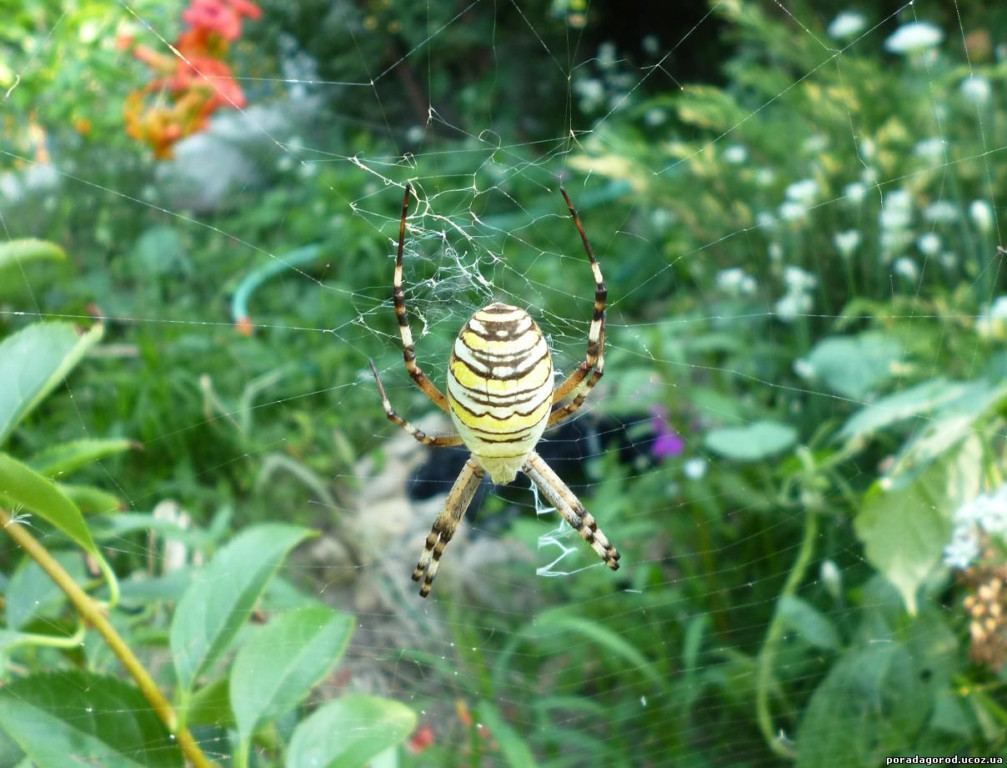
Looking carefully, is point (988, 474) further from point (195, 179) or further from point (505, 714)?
point (195, 179)

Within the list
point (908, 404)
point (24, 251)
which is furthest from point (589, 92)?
point (24, 251)

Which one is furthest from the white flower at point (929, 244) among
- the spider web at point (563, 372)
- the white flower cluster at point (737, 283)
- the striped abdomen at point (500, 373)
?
the striped abdomen at point (500, 373)

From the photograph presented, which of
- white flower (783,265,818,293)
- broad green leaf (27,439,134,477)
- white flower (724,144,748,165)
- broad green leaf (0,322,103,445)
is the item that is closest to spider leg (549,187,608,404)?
broad green leaf (27,439,134,477)

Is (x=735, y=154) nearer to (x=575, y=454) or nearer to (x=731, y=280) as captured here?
(x=731, y=280)

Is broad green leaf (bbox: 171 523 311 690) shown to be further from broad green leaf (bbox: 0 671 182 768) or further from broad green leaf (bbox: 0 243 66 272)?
broad green leaf (bbox: 0 243 66 272)

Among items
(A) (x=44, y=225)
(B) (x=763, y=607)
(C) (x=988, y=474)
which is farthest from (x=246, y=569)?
(A) (x=44, y=225)
